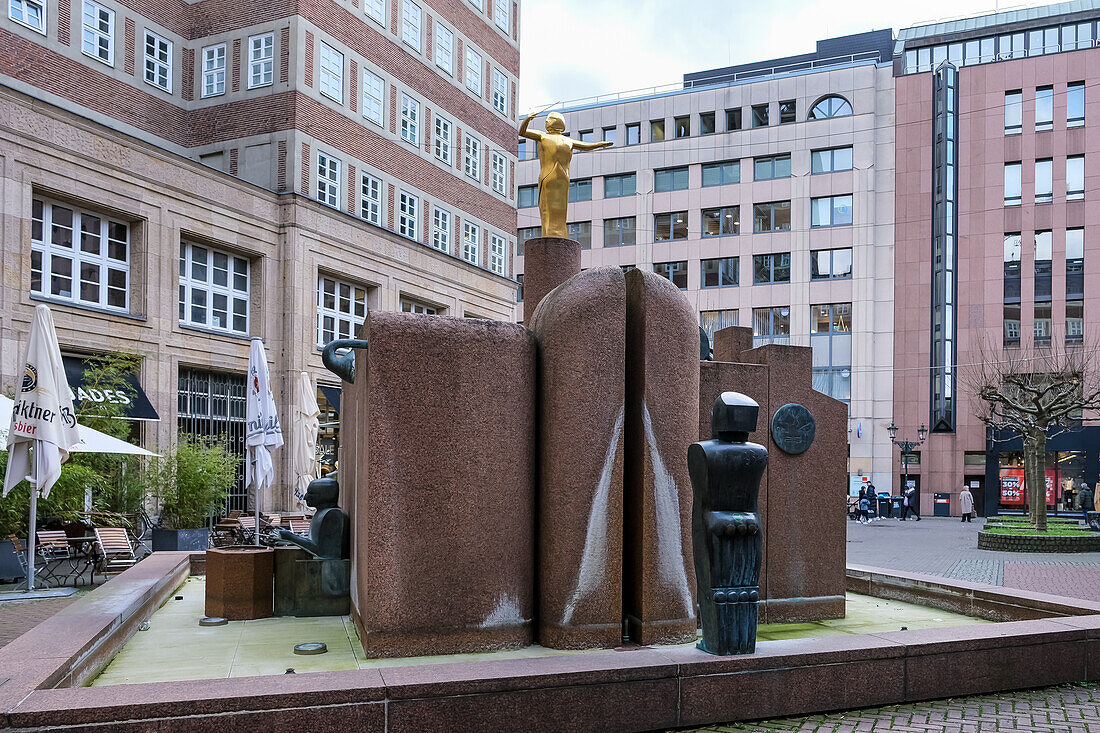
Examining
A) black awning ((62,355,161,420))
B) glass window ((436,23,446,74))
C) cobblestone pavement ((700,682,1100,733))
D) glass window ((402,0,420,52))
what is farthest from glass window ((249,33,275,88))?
cobblestone pavement ((700,682,1100,733))

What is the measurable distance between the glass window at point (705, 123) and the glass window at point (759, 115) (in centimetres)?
254

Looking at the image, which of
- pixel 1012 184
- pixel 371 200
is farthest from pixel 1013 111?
pixel 371 200

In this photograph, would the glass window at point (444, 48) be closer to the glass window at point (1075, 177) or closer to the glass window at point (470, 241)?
the glass window at point (470, 241)

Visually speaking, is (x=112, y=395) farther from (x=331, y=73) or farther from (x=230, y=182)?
(x=331, y=73)

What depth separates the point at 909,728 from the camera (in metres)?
6.11

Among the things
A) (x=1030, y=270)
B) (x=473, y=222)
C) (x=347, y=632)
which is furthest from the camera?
(x=1030, y=270)

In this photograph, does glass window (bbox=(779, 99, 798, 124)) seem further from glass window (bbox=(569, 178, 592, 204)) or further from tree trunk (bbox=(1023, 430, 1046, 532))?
tree trunk (bbox=(1023, 430, 1046, 532))

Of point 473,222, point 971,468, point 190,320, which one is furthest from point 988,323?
point 190,320

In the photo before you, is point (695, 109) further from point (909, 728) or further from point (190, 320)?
point (909, 728)

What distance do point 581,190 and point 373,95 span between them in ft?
99.2

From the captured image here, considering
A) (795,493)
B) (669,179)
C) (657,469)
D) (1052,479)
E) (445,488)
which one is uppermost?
(669,179)

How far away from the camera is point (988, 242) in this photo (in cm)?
4994

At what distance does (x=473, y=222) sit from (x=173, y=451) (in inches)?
693

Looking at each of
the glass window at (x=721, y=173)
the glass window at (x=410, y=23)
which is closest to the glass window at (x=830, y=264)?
the glass window at (x=721, y=173)
